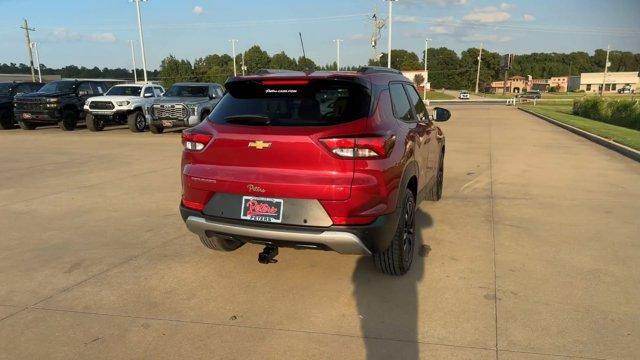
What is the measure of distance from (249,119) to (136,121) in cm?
1548

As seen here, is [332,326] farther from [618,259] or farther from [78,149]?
[78,149]

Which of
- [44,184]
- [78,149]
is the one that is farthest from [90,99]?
[44,184]

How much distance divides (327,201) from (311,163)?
0.95ft

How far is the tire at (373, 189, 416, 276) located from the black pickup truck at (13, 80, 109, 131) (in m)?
17.2

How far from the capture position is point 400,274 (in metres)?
4.10

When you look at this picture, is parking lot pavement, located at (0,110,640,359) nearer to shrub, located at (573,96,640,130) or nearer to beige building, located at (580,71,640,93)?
shrub, located at (573,96,640,130)

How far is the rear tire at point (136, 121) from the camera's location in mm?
17531

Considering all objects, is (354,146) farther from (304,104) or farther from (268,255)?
(268,255)

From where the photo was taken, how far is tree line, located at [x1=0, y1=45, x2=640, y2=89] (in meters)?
101

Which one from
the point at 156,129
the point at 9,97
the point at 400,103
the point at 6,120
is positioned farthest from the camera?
the point at 9,97

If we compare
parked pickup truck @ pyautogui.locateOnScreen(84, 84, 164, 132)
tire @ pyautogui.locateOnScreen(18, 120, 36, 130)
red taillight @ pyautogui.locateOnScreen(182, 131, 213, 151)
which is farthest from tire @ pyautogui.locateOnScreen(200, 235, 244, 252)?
tire @ pyautogui.locateOnScreen(18, 120, 36, 130)

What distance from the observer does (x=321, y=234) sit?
3.32 metres

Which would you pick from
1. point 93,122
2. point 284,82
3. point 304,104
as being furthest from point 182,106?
point 304,104

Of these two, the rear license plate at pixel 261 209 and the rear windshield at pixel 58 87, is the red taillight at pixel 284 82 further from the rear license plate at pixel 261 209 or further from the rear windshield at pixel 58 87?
the rear windshield at pixel 58 87
